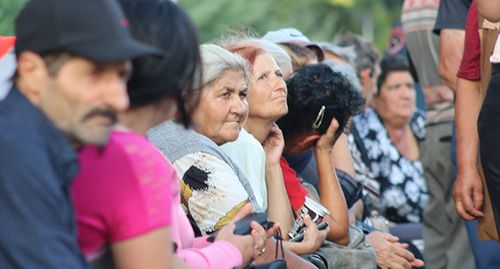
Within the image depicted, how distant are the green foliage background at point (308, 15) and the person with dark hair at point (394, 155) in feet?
31.5

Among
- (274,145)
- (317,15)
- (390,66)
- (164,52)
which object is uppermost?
(164,52)

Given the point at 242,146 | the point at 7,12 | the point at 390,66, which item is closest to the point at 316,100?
the point at 242,146

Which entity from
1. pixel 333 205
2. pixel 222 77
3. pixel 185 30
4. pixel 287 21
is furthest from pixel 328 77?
pixel 287 21

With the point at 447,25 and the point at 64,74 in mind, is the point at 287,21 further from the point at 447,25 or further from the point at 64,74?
the point at 64,74

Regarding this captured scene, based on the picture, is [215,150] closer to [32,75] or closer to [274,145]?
[274,145]

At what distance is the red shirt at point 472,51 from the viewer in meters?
5.48

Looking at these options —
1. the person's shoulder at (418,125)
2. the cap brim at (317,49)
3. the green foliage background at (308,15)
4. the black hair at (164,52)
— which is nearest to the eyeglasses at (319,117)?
the cap brim at (317,49)

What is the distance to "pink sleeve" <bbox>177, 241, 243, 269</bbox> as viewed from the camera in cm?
340

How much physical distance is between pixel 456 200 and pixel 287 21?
20.1 meters

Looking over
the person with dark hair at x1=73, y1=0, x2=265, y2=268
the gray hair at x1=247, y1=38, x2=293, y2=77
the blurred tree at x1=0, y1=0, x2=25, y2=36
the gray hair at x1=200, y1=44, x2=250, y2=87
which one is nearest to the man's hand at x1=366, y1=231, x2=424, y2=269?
the gray hair at x1=247, y1=38, x2=293, y2=77

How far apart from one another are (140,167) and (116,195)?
10 cm

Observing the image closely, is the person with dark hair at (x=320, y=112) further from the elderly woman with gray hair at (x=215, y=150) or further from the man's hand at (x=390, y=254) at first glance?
the elderly woman with gray hair at (x=215, y=150)

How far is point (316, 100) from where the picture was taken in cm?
566

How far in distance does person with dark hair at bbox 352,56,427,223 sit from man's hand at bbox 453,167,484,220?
2.65 meters
